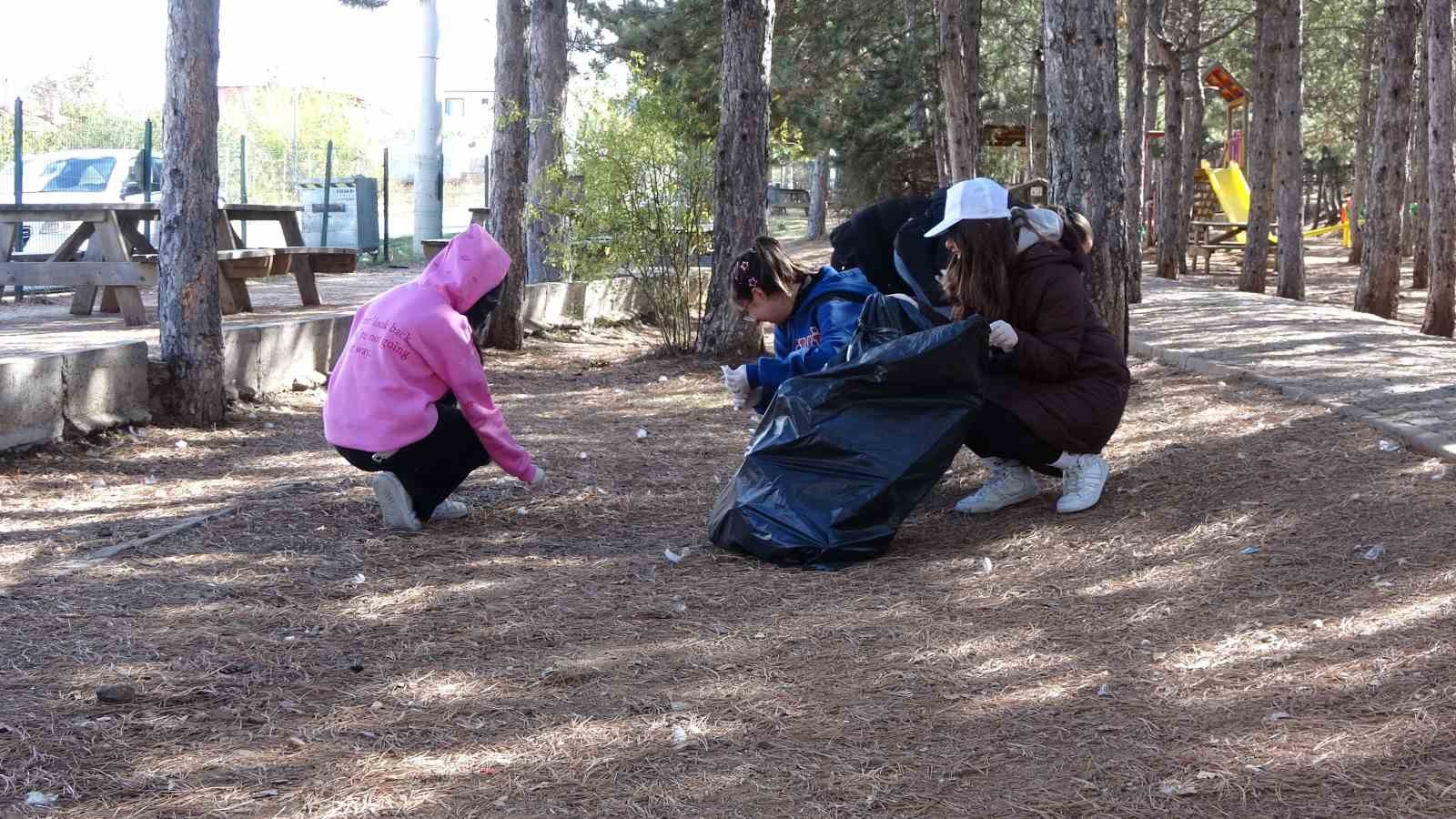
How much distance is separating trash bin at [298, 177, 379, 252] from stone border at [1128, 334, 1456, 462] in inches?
535

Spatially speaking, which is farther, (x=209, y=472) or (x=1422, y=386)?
(x=1422, y=386)

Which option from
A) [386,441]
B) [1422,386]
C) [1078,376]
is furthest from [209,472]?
[1422,386]

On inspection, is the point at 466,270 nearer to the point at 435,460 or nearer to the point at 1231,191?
the point at 435,460

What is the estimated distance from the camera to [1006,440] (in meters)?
4.78

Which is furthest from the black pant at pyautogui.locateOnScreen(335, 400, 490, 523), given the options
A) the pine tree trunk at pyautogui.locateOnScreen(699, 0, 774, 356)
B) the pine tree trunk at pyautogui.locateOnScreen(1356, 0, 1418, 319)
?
the pine tree trunk at pyautogui.locateOnScreen(1356, 0, 1418, 319)

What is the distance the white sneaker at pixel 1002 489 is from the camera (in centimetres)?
511

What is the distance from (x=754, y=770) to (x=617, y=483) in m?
3.21

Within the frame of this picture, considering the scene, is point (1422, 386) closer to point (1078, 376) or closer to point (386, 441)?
point (1078, 376)

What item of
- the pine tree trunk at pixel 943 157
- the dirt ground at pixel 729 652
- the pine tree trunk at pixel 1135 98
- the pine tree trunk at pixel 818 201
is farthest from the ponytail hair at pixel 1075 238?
the pine tree trunk at pixel 818 201

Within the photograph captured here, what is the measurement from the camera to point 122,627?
150 inches

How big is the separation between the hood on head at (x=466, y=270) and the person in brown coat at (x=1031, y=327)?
160 centimetres

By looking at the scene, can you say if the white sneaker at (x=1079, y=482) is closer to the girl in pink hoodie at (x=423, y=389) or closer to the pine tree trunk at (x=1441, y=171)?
the girl in pink hoodie at (x=423, y=389)

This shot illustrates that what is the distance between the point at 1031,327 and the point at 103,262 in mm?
8308

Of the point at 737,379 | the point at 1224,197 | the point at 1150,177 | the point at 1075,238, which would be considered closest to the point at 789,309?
the point at 737,379
